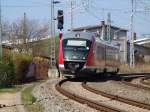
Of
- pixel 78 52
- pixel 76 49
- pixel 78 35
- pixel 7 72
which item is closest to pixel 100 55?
pixel 78 35

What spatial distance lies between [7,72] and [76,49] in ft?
16.2

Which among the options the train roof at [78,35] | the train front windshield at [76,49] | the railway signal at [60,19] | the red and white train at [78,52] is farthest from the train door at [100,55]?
the railway signal at [60,19]

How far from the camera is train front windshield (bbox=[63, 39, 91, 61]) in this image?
33281 millimetres

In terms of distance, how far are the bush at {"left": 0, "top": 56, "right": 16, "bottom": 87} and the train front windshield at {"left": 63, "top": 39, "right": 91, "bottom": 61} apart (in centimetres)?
364

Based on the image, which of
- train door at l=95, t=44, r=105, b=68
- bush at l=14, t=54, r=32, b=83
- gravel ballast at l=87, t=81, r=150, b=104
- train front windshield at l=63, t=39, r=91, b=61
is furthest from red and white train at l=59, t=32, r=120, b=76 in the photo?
gravel ballast at l=87, t=81, r=150, b=104

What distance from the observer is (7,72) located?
30.9 metres

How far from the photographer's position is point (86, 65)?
109 feet

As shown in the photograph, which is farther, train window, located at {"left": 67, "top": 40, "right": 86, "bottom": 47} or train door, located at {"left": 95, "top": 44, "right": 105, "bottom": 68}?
train door, located at {"left": 95, "top": 44, "right": 105, "bottom": 68}

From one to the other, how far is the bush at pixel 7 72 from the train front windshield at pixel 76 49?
3642 mm

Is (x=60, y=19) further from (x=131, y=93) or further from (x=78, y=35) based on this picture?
(x=131, y=93)

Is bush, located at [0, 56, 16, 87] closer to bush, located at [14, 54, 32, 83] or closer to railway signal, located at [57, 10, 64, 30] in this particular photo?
bush, located at [14, 54, 32, 83]

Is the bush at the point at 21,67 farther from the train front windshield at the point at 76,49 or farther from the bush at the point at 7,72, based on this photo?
the train front windshield at the point at 76,49

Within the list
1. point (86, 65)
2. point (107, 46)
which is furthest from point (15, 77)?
point (107, 46)

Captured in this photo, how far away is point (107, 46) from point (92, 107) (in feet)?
73.3
